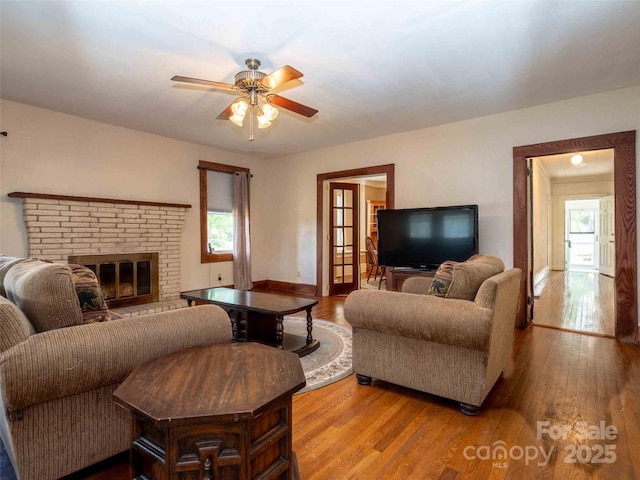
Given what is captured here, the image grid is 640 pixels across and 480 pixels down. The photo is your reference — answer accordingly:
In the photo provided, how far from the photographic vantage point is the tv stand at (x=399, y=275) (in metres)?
4.63

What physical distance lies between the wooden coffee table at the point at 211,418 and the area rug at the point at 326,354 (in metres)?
1.21

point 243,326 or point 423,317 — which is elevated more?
point 423,317

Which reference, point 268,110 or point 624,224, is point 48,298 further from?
point 624,224

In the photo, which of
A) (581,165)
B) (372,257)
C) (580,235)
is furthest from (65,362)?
(580,235)

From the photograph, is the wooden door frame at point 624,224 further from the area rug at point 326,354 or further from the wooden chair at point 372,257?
the wooden chair at point 372,257

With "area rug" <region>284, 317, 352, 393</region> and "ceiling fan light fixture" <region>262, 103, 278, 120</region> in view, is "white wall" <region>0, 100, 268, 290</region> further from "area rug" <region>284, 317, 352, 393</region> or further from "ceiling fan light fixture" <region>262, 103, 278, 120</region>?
"ceiling fan light fixture" <region>262, 103, 278, 120</region>

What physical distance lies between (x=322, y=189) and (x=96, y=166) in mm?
3316

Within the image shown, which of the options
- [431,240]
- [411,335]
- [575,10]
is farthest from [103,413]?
[431,240]

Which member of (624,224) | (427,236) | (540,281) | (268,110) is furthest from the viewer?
(540,281)

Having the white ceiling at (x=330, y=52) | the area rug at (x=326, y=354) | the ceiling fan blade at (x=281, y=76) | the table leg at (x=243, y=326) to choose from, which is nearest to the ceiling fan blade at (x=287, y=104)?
the ceiling fan blade at (x=281, y=76)

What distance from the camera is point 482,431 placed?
6.24 feet

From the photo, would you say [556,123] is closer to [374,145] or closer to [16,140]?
[374,145]

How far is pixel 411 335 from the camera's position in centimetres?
216

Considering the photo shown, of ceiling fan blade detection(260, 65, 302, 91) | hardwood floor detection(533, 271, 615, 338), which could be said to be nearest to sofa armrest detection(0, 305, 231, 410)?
ceiling fan blade detection(260, 65, 302, 91)
